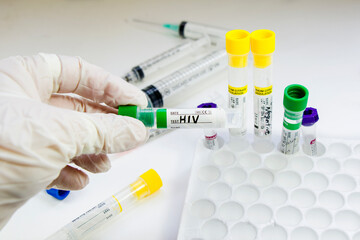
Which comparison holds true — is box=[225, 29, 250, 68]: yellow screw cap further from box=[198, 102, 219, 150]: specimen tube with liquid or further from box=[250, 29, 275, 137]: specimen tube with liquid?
box=[198, 102, 219, 150]: specimen tube with liquid

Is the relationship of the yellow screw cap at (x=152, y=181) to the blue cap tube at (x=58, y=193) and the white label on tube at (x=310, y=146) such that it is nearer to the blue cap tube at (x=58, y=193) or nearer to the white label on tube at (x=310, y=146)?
the blue cap tube at (x=58, y=193)

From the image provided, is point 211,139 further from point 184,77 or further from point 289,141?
point 184,77

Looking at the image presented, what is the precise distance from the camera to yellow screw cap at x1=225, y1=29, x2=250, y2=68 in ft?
3.62

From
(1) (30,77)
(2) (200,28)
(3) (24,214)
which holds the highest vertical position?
(1) (30,77)

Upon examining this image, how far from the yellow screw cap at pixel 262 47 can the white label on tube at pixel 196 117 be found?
0.62 ft

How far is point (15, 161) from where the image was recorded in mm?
821

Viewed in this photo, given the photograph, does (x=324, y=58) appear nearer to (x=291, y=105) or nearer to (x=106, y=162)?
(x=291, y=105)

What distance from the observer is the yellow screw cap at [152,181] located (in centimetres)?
121

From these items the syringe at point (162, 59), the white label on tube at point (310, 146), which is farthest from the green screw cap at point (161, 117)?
the syringe at point (162, 59)

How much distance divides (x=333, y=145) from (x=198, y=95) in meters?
0.55

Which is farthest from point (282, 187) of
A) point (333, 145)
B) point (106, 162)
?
point (106, 162)

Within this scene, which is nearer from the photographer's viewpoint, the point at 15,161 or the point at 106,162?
the point at 15,161

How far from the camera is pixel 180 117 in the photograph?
1056 mm

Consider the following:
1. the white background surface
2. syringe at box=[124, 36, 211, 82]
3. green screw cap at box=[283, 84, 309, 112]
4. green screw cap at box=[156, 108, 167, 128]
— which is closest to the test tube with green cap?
green screw cap at box=[283, 84, 309, 112]
